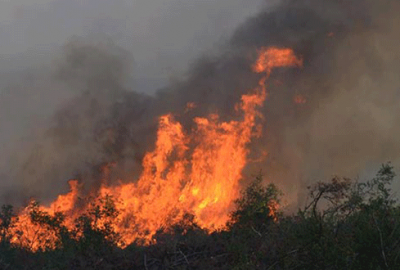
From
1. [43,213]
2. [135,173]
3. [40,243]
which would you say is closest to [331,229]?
[43,213]

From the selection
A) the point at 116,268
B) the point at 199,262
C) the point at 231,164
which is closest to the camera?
the point at 199,262

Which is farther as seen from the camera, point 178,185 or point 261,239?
point 178,185

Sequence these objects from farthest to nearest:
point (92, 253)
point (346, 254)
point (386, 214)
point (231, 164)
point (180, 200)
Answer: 1. point (231, 164)
2. point (180, 200)
3. point (92, 253)
4. point (386, 214)
5. point (346, 254)

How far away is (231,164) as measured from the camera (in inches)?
1464

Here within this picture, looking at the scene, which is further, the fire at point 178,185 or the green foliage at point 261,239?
the fire at point 178,185

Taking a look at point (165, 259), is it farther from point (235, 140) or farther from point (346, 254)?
point (235, 140)

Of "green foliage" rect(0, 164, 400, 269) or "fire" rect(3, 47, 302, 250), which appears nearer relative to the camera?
"green foliage" rect(0, 164, 400, 269)

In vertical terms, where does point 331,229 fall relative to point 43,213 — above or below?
below

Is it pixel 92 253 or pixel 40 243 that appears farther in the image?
pixel 40 243

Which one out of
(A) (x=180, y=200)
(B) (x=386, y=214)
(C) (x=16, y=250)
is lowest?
(B) (x=386, y=214)

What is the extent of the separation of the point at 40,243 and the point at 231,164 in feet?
52.7

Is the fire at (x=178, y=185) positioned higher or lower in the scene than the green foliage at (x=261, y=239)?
higher

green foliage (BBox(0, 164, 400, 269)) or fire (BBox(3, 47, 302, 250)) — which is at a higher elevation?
fire (BBox(3, 47, 302, 250))

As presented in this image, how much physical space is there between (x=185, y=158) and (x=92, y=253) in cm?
1998
